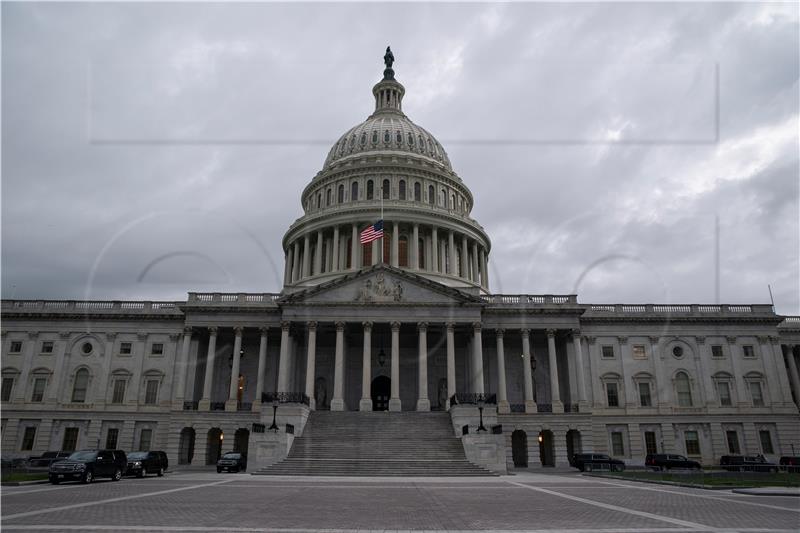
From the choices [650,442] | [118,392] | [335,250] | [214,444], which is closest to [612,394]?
[650,442]

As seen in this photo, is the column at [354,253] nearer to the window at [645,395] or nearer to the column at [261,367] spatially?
the column at [261,367]

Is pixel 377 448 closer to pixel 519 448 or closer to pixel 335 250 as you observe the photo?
pixel 519 448

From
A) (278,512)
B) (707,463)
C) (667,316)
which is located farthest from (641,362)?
(278,512)

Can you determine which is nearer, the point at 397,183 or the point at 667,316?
the point at 667,316

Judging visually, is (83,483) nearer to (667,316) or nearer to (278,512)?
(278,512)

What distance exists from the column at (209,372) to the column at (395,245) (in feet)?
70.9

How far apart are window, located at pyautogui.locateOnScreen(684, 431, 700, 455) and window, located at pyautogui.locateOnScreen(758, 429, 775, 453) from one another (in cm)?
613

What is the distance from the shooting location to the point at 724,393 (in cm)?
5425

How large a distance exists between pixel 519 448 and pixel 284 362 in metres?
22.7

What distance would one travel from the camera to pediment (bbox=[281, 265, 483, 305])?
50.2 metres

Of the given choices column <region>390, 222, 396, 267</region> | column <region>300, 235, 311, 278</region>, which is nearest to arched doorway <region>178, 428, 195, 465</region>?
column <region>300, 235, 311, 278</region>

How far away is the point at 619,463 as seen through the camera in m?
41.2

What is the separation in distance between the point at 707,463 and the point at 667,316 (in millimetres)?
13983

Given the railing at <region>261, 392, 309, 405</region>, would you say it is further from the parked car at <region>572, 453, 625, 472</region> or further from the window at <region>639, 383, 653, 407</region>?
the window at <region>639, 383, 653, 407</region>
